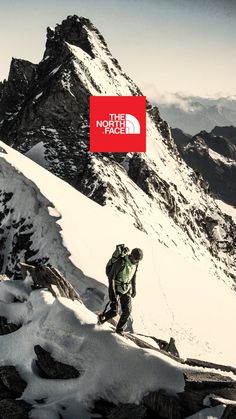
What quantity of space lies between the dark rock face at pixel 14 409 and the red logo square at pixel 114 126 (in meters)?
48.7

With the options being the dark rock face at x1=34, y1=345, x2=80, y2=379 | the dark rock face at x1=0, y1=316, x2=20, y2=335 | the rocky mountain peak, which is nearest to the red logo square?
the rocky mountain peak

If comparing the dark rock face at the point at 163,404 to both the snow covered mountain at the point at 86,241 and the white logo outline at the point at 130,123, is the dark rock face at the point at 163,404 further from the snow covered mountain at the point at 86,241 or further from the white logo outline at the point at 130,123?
the white logo outline at the point at 130,123

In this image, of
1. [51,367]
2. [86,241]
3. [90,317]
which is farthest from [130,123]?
[51,367]

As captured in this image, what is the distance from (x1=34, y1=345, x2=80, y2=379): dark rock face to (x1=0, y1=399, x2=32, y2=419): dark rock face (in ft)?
2.86

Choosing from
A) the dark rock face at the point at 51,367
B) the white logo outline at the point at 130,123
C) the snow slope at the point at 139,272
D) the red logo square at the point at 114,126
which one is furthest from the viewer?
the white logo outline at the point at 130,123

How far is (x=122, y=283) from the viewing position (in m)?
11.4

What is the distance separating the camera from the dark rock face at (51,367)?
10.2 m

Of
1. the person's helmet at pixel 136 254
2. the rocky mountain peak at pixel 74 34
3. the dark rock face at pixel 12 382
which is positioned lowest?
the dark rock face at pixel 12 382

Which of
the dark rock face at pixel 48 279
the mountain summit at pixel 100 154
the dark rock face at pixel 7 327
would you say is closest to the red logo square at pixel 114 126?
the mountain summit at pixel 100 154

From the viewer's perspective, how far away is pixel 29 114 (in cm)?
7406

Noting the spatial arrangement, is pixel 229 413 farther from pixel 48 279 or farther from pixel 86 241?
pixel 86 241

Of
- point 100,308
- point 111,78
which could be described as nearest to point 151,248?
point 100,308

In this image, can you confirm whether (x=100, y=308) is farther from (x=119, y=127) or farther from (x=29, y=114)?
(x=29, y=114)

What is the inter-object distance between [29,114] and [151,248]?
1979 inches
